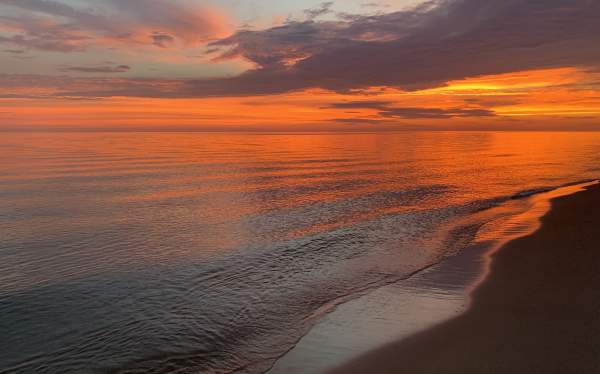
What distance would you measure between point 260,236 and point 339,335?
10.1 metres

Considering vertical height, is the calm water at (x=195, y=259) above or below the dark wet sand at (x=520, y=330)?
below

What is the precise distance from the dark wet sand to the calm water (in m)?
2.55

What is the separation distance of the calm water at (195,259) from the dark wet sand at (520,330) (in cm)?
255

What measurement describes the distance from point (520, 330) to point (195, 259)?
11.1m

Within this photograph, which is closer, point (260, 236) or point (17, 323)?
point (17, 323)

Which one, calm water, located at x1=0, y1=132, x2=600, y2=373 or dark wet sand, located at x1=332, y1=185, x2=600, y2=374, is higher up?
dark wet sand, located at x1=332, y1=185, x2=600, y2=374

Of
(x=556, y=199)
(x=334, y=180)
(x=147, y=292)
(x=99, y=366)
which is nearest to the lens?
(x=99, y=366)

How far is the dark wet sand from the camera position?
25.7ft

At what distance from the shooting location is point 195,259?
1611 cm

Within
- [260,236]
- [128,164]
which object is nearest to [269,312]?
[260,236]

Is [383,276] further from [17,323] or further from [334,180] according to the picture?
[334,180]

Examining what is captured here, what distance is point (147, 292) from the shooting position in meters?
12.8

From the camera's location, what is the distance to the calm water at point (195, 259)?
9.55m

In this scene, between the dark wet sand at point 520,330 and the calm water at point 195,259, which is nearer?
the dark wet sand at point 520,330
